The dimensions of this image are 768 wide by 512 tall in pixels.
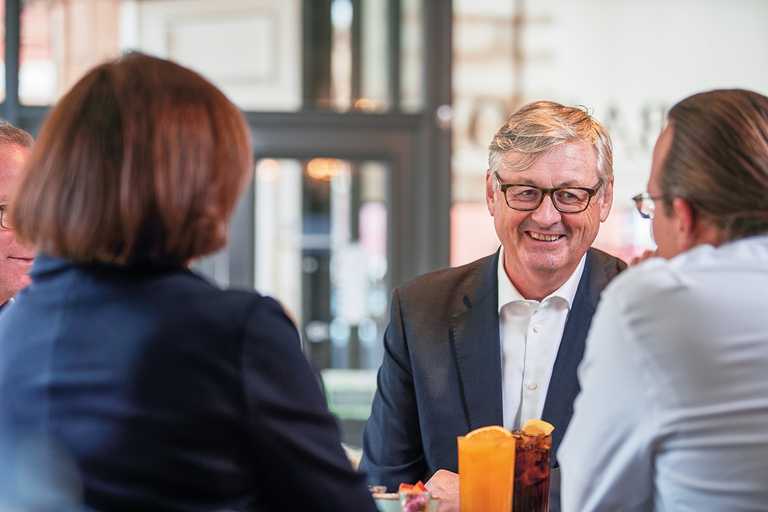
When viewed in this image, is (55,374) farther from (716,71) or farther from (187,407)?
(716,71)

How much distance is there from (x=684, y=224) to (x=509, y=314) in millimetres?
740

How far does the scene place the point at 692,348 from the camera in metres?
1.25

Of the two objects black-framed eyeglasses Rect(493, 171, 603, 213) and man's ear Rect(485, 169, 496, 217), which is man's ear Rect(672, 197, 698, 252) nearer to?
black-framed eyeglasses Rect(493, 171, 603, 213)

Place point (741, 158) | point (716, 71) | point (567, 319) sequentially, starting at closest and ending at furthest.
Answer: point (741, 158) → point (567, 319) → point (716, 71)

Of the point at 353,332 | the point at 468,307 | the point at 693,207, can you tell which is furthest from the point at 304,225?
the point at 693,207

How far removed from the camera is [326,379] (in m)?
4.67

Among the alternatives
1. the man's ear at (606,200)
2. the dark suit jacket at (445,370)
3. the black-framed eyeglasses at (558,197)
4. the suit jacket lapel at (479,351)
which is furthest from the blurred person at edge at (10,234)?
the man's ear at (606,200)

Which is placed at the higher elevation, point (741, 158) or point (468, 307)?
point (741, 158)

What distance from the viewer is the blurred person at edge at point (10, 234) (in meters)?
2.04

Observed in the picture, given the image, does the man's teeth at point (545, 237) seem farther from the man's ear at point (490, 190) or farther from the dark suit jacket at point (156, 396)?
the dark suit jacket at point (156, 396)

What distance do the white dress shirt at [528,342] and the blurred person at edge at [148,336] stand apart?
33.5 inches

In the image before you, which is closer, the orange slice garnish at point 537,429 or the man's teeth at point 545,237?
the orange slice garnish at point 537,429

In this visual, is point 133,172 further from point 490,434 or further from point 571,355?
point 571,355

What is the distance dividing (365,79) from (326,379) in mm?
1367
